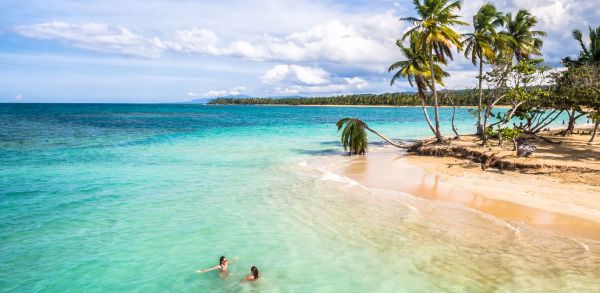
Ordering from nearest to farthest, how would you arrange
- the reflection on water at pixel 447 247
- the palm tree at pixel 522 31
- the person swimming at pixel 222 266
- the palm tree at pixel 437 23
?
the reflection on water at pixel 447 247 < the person swimming at pixel 222 266 < the palm tree at pixel 437 23 < the palm tree at pixel 522 31

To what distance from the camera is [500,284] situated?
950 cm

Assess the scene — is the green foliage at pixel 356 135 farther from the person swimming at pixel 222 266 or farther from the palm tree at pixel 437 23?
the person swimming at pixel 222 266

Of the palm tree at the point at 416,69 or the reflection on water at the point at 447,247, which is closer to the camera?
the reflection on water at the point at 447,247

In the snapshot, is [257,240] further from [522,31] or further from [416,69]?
[522,31]

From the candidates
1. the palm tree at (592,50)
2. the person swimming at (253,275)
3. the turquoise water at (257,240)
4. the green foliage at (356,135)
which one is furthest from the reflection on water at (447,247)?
the palm tree at (592,50)

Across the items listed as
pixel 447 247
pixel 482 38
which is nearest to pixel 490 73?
pixel 482 38

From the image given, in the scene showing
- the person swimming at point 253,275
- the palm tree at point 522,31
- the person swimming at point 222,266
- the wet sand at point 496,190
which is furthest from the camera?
the palm tree at point 522,31

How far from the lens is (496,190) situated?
57.1 ft

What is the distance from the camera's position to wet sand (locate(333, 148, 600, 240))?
535 inches

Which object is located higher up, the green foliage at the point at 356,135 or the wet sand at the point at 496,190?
the green foliage at the point at 356,135

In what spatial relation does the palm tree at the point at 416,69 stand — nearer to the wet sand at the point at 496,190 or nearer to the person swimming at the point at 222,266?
the wet sand at the point at 496,190

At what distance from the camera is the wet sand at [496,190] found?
13.6 m

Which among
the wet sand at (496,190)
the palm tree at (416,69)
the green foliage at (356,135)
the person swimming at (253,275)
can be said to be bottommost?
the person swimming at (253,275)

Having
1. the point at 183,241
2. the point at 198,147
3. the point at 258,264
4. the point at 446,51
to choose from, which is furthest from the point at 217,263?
the point at 198,147
